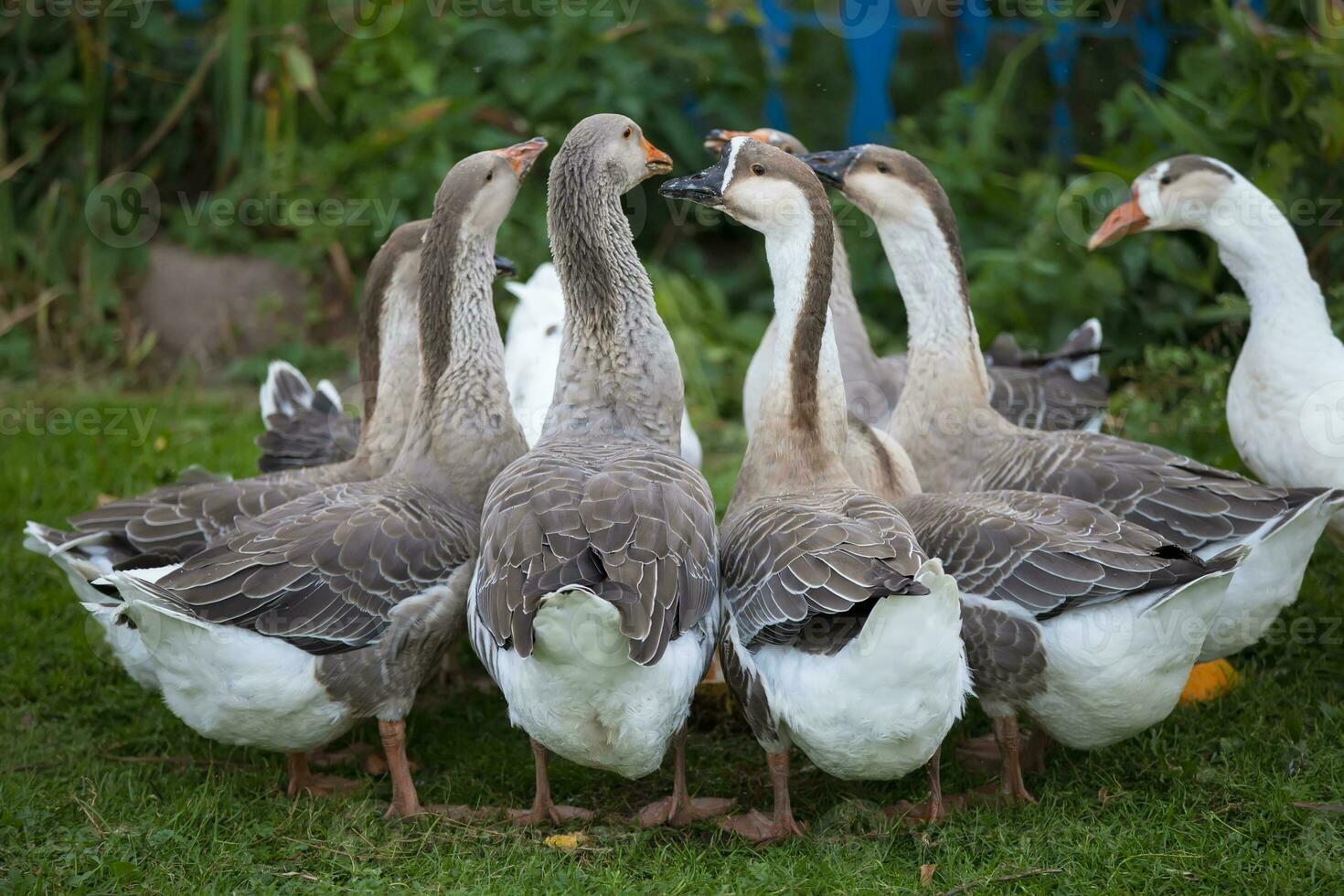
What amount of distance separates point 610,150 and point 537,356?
6.02 ft

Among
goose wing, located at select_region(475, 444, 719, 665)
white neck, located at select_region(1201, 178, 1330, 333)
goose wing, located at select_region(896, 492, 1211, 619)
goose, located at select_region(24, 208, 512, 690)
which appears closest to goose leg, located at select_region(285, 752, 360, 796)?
goose, located at select_region(24, 208, 512, 690)

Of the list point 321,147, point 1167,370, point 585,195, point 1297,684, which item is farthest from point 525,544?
point 321,147

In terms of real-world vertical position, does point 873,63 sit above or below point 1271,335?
above

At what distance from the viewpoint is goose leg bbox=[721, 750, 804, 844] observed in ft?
13.8

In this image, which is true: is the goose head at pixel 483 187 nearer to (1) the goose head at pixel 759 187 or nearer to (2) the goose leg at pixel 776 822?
(1) the goose head at pixel 759 187

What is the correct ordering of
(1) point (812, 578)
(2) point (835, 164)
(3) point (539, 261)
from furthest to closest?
(3) point (539, 261) → (2) point (835, 164) → (1) point (812, 578)

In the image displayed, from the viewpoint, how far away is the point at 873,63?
9516 mm

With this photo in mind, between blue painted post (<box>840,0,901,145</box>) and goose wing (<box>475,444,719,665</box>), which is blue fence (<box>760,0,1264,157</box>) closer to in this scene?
blue painted post (<box>840,0,901,145</box>)

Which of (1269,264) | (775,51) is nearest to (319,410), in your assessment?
(1269,264)

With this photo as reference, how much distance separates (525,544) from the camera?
12.9 feet

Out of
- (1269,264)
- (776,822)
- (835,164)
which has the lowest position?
(776,822)

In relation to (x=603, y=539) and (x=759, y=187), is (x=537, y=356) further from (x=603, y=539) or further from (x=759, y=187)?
(x=603, y=539)

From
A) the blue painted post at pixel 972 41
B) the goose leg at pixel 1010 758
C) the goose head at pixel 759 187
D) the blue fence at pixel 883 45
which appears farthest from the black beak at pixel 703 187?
the blue painted post at pixel 972 41

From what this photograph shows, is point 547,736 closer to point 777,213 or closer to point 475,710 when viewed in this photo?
point 475,710
